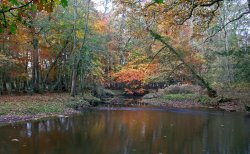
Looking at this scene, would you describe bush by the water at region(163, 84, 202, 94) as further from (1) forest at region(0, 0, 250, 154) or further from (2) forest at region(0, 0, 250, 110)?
(2) forest at region(0, 0, 250, 110)

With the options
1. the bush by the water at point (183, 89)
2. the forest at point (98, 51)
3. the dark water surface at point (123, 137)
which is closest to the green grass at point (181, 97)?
the forest at point (98, 51)

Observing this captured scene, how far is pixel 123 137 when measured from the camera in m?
9.05

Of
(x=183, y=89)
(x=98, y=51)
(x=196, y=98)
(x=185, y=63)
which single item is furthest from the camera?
(x=183, y=89)

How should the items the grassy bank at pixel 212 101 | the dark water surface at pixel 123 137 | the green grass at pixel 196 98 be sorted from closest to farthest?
the dark water surface at pixel 123 137 → the grassy bank at pixel 212 101 → the green grass at pixel 196 98

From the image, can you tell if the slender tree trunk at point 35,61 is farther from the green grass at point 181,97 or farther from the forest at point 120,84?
the green grass at point 181,97

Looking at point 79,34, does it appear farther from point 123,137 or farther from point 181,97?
point 123,137

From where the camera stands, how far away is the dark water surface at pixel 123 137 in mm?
7430

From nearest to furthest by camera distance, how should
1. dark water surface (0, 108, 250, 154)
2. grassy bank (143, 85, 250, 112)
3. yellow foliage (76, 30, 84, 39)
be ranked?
dark water surface (0, 108, 250, 154) → grassy bank (143, 85, 250, 112) → yellow foliage (76, 30, 84, 39)

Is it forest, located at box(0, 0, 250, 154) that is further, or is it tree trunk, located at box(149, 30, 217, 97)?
tree trunk, located at box(149, 30, 217, 97)

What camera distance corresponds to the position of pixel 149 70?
2684 centimetres

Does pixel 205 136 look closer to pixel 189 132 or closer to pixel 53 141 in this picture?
pixel 189 132

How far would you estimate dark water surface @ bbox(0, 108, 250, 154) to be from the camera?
7.43 m

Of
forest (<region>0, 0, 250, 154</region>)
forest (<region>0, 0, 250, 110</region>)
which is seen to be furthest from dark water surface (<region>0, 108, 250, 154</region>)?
forest (<region>0, 0, 250, 110</region>)

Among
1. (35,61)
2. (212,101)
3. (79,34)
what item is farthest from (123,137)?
(35,61)
